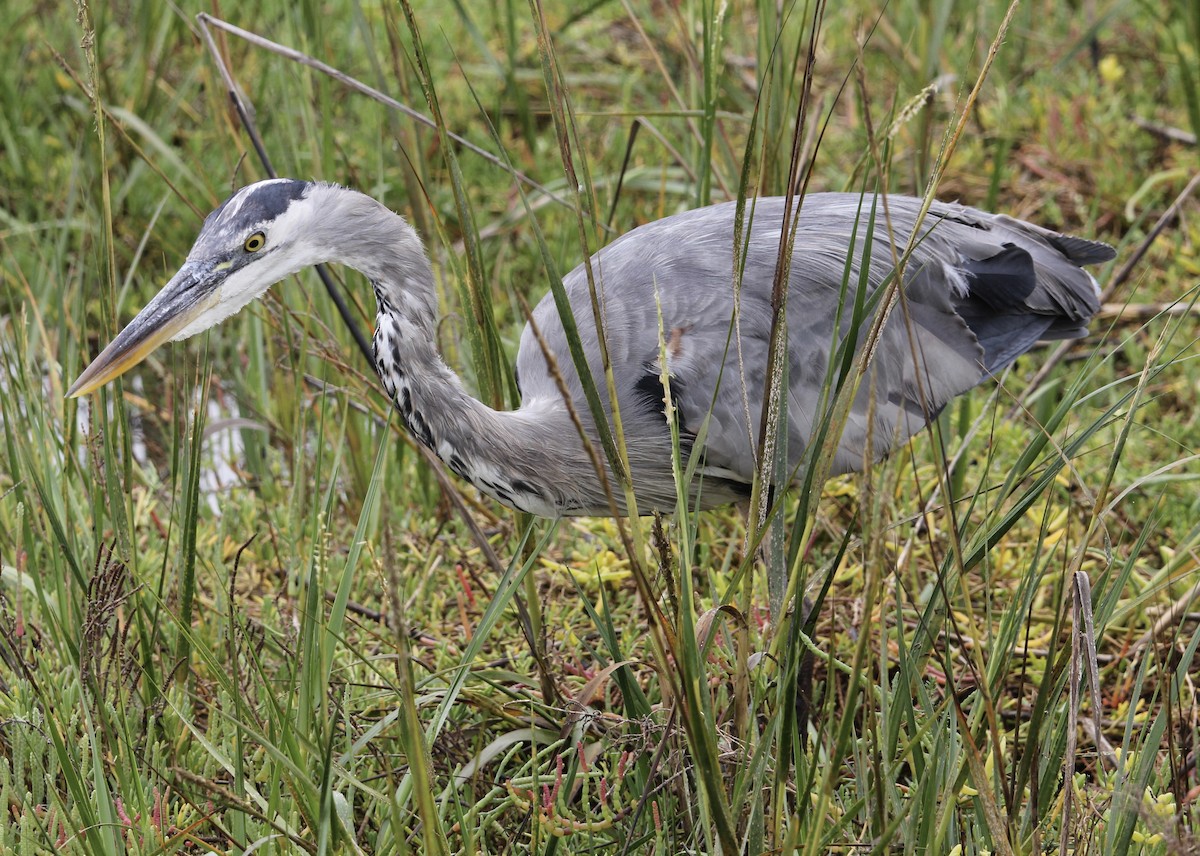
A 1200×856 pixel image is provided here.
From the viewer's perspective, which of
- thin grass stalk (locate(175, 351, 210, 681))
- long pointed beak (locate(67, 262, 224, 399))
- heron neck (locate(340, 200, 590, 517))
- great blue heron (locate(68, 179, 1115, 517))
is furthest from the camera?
heron neck (locate(340, 200, 590, 517))

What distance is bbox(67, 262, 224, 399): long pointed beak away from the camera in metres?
2.03

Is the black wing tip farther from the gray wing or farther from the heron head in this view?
the heron head

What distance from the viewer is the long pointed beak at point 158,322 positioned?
80.0 inches

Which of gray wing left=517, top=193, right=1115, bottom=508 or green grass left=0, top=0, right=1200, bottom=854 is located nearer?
green grass left=0, top=0, right=1200, bottom=854

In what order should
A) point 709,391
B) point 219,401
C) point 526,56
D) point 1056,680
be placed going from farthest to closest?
point 526,56
point 219,401
point 709,391
point 1056,680

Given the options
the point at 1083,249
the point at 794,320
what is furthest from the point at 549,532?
the point at 1083,249

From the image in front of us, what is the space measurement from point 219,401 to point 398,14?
5.66 feet

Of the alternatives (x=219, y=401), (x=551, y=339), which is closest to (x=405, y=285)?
(x=551, y=339)

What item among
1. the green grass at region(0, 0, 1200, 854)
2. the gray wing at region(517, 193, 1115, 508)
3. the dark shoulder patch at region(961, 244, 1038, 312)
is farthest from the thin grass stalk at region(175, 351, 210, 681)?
the dark shoulder patch at region(961, 244, 1038, 312)

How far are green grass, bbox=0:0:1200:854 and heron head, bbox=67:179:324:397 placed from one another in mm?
64

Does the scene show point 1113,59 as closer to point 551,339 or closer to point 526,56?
point 526,56

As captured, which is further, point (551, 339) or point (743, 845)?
point (551, 339)

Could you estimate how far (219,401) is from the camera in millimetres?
3752

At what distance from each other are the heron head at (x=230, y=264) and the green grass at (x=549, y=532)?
6cm
